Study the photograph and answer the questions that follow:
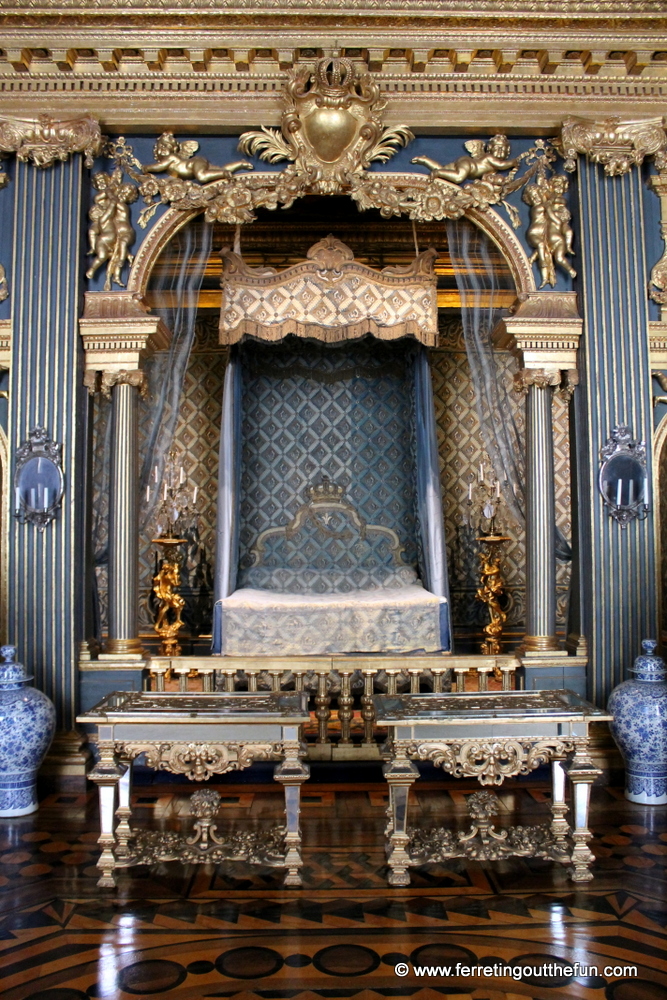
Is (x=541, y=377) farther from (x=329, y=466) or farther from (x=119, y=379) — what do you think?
(x=329, y=466)

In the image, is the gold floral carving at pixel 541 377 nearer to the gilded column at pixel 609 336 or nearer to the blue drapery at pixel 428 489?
the gilded column at pixel 609 336

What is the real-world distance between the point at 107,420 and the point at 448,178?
280cm

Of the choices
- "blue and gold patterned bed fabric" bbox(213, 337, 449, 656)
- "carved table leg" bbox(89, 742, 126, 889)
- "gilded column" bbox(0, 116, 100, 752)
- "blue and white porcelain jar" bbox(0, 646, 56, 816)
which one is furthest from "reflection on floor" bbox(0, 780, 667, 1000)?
"blue and gold patterned bed fabric" bbox(213, 337, 449, 656)

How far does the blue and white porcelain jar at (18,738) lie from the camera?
4727mm

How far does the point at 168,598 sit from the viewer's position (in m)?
8.06

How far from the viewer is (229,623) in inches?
262

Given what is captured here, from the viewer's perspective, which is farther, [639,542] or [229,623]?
[229,623]

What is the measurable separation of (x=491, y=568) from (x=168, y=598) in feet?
10.1

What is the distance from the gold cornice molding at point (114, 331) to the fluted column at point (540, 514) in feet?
8.40

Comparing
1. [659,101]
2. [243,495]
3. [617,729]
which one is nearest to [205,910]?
[617,729]

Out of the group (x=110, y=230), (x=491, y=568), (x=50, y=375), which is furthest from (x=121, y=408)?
(x=491, y=568)

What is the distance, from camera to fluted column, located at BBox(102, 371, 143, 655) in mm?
5578

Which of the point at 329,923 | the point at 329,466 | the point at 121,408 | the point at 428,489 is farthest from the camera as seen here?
the point at 329,466

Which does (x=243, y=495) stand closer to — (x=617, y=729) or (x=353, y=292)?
(x=353, y=292)
